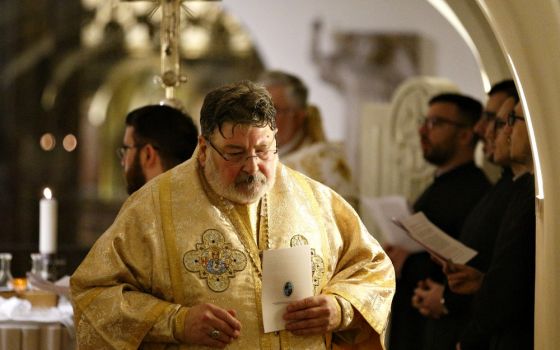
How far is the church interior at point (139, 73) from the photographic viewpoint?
36.3ft

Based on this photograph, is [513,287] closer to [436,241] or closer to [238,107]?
[436,241]

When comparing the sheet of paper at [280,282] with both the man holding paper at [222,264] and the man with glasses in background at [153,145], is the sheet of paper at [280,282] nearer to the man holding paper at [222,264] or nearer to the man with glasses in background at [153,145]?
the man holding paper at [222,264]

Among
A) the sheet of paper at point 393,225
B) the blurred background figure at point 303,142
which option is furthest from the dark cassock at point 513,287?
the blurred background figure at point 303,142

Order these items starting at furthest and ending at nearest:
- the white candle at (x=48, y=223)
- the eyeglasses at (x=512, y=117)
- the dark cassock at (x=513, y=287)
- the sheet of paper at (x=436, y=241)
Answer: the white candle at (x=48, y=223) → the sheet of paper at (x=436, y=241) → the eyeglasses at (x=512, y=117) → the dark cassock at (x=513, y=287)

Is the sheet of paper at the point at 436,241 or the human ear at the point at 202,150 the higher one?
the human ear at the point at 202,150

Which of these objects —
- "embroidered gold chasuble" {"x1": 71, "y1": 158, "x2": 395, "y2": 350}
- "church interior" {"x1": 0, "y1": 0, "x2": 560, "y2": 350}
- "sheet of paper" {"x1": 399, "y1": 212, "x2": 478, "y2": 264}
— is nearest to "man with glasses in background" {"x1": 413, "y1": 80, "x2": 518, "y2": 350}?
"sheet of paper" {"x1": 399, "y1": 212, "x2": 478, "y2": 264}

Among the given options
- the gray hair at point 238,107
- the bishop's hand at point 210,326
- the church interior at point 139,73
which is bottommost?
the bishop's hand at point 210,326

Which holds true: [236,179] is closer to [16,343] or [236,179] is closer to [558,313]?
[558,313]

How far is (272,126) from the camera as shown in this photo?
139 inches

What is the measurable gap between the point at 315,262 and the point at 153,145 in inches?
47.2

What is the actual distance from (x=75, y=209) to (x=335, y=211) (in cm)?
840

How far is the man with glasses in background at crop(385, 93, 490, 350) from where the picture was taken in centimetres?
578

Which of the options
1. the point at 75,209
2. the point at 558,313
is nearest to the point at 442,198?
the point at 558,313

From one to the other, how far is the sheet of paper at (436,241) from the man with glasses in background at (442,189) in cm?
62
